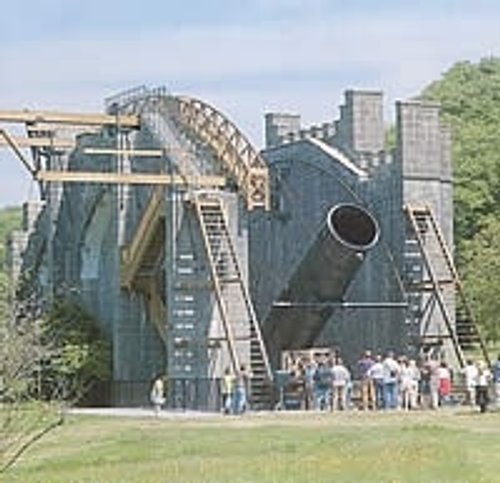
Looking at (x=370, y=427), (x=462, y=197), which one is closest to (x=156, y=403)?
(x=370, y=427)

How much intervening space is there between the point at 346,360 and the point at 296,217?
18.1ft

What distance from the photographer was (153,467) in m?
25.2

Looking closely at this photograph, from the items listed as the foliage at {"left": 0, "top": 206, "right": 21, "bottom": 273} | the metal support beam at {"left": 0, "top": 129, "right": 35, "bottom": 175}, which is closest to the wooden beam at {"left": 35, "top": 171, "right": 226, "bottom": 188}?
the metal support beam at {"left": 0, "top": 129, "right": 35, "bottom": 175}

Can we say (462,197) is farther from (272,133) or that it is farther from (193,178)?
(193,178)

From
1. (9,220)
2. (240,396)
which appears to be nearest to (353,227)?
(240,396)

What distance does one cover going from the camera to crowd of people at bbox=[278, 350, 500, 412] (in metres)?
42.1

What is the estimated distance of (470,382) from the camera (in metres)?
42.1

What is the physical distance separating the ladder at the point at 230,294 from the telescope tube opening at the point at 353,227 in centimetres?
414

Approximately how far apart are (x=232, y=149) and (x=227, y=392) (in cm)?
1065

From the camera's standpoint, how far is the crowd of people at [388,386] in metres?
42.1

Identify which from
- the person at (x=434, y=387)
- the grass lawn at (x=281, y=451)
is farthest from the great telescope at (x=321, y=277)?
the grass lawn at (x=281, y=451)

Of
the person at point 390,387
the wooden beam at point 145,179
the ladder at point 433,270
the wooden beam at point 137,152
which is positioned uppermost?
the wooden beam at point 137,152

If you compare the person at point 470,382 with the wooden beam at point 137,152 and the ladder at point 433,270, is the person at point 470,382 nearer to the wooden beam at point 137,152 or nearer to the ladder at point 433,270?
the ladder at point 433,270

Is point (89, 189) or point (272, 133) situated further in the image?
point (89, 189)
